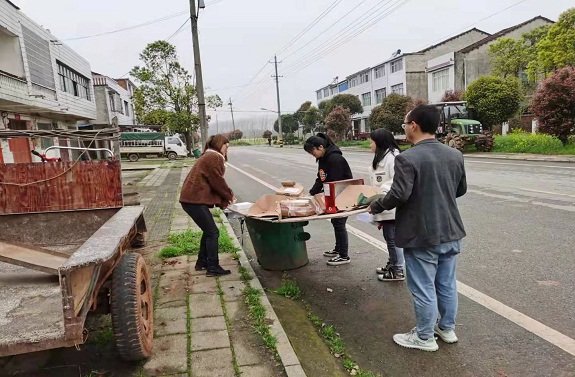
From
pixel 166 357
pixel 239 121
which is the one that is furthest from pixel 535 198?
pixel 239 121

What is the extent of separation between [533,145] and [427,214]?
20.8m

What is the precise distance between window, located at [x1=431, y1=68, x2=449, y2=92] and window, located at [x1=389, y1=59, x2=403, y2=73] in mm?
5044

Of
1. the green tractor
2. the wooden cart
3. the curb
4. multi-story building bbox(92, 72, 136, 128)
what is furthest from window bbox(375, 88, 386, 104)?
the curb

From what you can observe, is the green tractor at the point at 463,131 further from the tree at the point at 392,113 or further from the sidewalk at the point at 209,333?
the sidewalk at the point at 209,333

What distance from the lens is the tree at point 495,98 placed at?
74.4ft

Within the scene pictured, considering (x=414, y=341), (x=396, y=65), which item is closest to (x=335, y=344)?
(x=414, y=341)

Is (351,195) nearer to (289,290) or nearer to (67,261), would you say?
(289,290)

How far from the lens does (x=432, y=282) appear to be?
123 inches

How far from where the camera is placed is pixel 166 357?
2.99 meters

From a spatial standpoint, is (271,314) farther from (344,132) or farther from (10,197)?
(344,132)

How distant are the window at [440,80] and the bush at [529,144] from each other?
1674 cm

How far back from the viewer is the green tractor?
2266 cm

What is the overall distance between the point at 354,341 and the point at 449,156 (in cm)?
162

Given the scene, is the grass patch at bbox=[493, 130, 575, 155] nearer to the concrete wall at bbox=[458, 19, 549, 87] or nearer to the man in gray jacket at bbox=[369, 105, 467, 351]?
the concrete wall at bbox=[458, 19, 549, 87]
